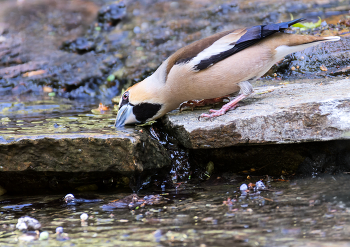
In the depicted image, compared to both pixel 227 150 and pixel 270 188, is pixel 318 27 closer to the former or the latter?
pixel 227 150

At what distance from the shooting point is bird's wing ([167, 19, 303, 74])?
429 cm

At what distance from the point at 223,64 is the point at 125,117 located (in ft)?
4.61

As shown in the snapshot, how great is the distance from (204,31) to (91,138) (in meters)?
6.33

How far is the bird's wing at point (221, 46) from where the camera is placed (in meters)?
4.29

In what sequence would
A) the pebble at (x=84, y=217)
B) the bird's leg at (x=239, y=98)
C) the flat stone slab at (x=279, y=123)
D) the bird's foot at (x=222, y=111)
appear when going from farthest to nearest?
the bird's leg at (x=239, y=98) < the bird's foot at (x=222, y=111) < the flat stone slab at (x=279, y=123) < the pebble at (x=84, y=217)

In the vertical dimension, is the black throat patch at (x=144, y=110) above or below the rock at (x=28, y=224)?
above

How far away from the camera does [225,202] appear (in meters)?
3.11

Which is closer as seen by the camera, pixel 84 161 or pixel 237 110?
pixel 84 161

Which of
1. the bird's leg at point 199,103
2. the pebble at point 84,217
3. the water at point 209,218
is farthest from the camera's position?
the bird's leg at point 199,103

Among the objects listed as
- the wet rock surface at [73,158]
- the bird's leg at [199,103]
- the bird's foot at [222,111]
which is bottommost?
the wet rock surface at [73,158]

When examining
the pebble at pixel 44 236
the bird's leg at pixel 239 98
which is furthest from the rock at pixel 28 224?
the bird's leg at pixel 239 98

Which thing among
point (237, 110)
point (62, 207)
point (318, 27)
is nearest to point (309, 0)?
point (318, 27)

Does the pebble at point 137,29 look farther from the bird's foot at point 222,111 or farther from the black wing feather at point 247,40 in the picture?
the bird's foot at point 222,111

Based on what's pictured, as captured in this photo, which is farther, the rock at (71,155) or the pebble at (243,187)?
the rock at (71,155)
